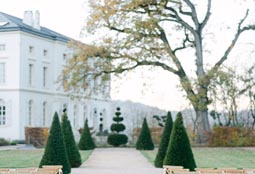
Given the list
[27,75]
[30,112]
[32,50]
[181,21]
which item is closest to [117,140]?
[181,21]

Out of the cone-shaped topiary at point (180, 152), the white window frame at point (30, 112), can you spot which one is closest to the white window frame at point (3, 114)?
the white window frame at point (30, 112)

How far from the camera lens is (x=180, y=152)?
17016 millimetres

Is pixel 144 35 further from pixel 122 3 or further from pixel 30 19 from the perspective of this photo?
pixel 30 19

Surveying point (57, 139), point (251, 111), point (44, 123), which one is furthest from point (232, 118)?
point (57, 139)

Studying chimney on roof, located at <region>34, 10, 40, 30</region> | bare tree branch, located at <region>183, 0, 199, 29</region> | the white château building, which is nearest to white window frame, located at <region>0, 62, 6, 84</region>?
the white château building

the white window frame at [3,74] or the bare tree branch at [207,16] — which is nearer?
the bare tree branch at [207,16]

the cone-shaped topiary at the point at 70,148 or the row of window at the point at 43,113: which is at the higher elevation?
the row of window at the point at 43,113

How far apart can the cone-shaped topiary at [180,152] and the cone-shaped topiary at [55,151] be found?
3.16 m

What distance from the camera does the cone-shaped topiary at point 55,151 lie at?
1670 centimetres

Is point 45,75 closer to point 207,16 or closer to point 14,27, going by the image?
point 14,27

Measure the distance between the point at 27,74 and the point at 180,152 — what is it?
98.0ft

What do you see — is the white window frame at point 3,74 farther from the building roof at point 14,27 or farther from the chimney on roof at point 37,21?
the chimney on roof at point 37,21

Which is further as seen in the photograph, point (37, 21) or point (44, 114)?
point (37, 21)

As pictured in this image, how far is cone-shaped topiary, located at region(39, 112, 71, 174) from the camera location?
16703mm
